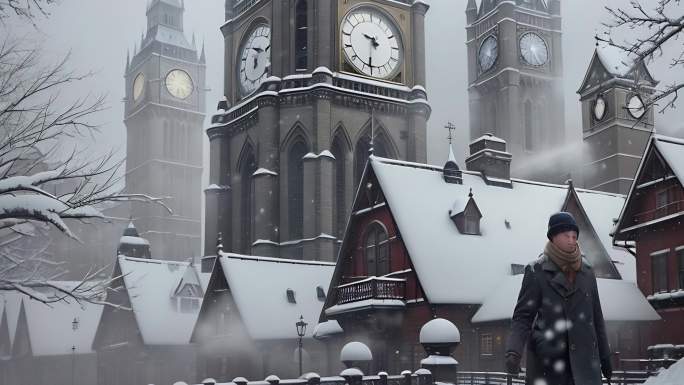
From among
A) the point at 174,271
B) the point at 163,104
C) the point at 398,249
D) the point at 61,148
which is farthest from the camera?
the point at 163,104

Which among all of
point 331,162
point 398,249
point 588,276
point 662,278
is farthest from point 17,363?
point 588,276

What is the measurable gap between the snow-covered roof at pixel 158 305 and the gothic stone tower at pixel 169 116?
79959 mm

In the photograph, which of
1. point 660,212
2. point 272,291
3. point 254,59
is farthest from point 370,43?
point 660,212

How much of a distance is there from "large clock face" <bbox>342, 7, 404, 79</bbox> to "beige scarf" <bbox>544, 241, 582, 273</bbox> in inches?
2133

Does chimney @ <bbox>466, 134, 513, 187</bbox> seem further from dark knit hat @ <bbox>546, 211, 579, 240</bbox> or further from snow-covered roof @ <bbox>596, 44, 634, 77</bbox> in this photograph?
dark knit hat @ <bbox>546, 211, 579, 240</bbox>

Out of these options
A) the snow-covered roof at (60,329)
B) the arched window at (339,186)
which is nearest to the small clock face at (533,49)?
the arched window at (339,186)

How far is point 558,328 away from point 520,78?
87.6 meters

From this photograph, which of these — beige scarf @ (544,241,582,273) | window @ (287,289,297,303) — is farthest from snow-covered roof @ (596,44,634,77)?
beige scarf @ (544,241,582,273)

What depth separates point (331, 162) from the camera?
2322 inches

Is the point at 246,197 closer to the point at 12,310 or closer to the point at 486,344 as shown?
the point at 12,310

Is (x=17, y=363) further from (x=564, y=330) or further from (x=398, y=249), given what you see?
(x=564, y=330)

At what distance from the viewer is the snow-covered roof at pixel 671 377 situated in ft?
77.9

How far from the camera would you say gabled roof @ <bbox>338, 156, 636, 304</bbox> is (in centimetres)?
3669

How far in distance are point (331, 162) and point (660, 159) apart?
27.6 m
